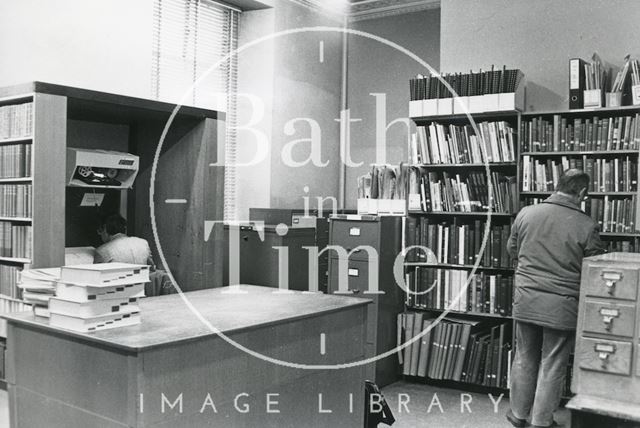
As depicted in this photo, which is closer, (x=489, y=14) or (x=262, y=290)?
(x=262, y=290)

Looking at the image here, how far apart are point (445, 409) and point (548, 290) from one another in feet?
4.08

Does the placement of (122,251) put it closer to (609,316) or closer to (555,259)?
(555,259)

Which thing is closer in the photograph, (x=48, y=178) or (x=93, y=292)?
(x=93, y=292)

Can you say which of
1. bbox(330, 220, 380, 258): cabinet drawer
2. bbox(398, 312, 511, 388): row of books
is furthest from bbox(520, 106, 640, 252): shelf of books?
bbox(330, 220, 380, 258): cabinet drawer

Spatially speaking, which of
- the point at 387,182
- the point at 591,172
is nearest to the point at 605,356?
the point at 591,172

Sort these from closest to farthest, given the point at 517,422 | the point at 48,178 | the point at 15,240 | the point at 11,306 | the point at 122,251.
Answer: the point at 48,178
the point at 15,240
the point at 11,306
the point at 517,422
the point at 122,251

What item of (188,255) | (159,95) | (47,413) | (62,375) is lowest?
(47,413)

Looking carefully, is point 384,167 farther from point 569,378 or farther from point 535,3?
point 569,378

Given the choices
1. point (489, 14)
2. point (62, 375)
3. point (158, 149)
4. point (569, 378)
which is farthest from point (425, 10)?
point (62, 375)

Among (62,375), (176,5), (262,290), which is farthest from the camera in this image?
(176,5)

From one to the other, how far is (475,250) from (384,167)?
984 millimetres

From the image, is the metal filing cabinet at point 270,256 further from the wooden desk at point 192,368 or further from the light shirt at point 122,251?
the wooden desk at point 192,368

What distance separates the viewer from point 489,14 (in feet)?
17.9

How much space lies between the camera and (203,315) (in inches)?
117
